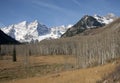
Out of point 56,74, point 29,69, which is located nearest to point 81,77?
point 56,74

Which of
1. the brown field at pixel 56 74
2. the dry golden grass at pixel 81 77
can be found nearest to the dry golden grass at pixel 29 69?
the brown field at pixel 56 74

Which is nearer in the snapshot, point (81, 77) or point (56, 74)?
point (81, 77)

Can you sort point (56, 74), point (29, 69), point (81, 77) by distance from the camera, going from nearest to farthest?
→ 1. point (81, 77)
2. point (56, 74)
3. point (29, 69)

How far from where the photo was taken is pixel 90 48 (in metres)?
101

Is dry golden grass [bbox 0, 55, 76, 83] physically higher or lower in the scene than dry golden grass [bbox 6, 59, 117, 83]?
lower

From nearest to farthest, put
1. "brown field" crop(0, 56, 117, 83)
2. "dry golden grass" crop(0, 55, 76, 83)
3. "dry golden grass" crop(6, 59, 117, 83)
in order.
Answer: "dry golden grass" crop(6, 59, 117, 83), "brown field" crop(0, 56, 117, 83), "dry golden grass" crop(0, 55, 76, 83)

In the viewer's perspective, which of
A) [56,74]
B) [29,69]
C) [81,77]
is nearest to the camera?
[81,77]

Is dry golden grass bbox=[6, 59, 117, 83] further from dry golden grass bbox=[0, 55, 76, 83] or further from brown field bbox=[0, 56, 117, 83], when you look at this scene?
dry golden grass bbox=[0, 55, 76, 83]

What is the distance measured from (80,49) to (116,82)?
75603mm

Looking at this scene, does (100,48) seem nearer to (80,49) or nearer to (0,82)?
(80,49)

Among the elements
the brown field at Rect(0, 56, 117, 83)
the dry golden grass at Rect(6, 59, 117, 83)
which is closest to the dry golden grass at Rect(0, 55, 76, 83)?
the brown field at Rect(0, 56, 117, 83)

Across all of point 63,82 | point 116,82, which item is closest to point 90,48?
point 63,82

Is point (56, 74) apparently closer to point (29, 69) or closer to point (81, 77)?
point (81, 77)

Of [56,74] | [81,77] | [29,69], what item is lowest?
[29,69]
